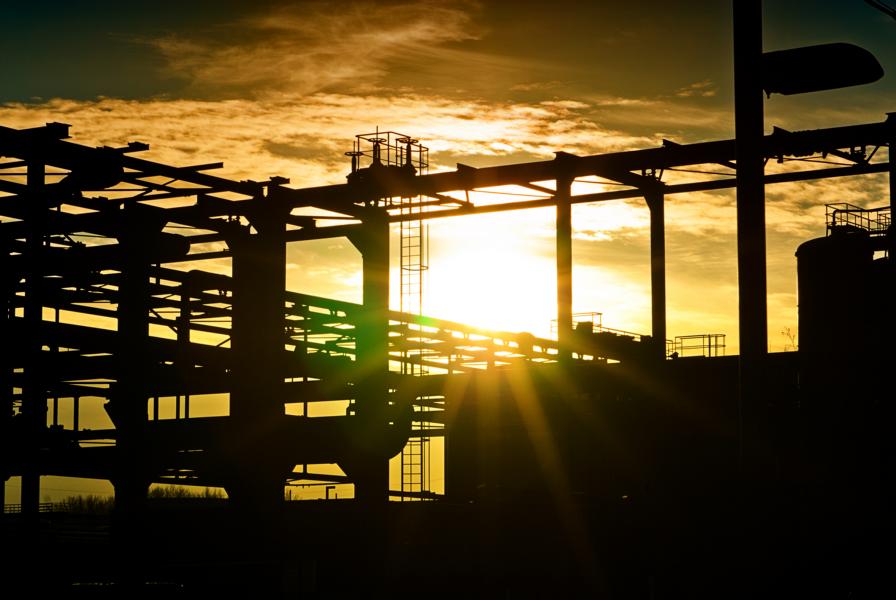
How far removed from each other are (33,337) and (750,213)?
16.8 m

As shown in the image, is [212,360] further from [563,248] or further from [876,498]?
[876,498]

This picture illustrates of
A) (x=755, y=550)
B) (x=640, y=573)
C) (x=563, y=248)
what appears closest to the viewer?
(x=755, y=550)

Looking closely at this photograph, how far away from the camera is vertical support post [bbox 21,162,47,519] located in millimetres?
24094

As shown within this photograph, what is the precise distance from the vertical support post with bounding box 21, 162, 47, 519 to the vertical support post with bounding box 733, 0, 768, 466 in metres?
16.3

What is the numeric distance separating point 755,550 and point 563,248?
17.2 meters

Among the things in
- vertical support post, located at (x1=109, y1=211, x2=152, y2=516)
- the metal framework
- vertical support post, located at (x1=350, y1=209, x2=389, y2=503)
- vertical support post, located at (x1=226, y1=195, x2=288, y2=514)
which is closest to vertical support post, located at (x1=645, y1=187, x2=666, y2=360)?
the metal framework

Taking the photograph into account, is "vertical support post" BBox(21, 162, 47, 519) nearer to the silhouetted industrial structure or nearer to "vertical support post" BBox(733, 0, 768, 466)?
the silhouetted industrial structure

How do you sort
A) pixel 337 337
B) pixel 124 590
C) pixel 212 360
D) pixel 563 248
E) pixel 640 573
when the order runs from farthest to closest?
pixel 337 337 < pixel 563 248 < pixel 212 360 < pixel 640 573 < pixel 124 590

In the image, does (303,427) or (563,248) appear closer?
(303,427)

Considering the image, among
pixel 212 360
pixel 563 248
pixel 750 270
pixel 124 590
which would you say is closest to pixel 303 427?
pixel 212 360

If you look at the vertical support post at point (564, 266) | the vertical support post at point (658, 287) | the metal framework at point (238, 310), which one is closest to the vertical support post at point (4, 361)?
the metal framework at point (238, 310)

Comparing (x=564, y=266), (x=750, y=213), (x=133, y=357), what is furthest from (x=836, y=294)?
(x=133, y=357)

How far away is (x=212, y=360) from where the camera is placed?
1160 inches

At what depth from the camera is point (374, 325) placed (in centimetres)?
3266
